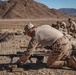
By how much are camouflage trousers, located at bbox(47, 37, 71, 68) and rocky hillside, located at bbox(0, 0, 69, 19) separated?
7023cm

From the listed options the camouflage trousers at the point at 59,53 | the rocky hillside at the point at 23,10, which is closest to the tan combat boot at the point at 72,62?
the camouflage trousers at the point at 59,53

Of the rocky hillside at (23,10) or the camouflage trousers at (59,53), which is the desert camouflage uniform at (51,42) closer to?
the camouflage trousers at (59,53)

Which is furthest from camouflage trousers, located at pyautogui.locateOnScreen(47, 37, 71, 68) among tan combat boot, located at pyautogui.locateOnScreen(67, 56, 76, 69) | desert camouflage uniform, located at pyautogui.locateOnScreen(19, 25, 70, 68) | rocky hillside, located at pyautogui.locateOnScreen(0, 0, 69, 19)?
rocky hillside, located at pyautogui.locateOnScreen(0, 0, 69, 19)

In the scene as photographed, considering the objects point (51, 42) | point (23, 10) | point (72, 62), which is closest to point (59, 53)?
point (51, 42)

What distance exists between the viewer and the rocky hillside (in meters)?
82.3

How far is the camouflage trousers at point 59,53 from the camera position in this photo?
8.82 meters

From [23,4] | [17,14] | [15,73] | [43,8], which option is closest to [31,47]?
[15,73]

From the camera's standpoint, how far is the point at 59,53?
29.0 feet

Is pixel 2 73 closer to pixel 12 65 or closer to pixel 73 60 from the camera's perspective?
pixel 12 65

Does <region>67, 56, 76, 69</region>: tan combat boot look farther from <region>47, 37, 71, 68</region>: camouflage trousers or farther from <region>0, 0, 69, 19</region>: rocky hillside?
<region>0, 0, 69, 19</region>: rocky hillside

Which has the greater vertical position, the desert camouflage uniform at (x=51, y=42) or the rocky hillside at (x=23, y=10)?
the rocky hillside at (x=23, y=10)

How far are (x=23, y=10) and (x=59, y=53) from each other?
261ft

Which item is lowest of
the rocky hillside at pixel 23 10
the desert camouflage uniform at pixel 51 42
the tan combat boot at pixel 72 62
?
the tan combat boot at pixel 72 62

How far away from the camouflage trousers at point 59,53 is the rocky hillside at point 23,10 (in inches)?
2765
